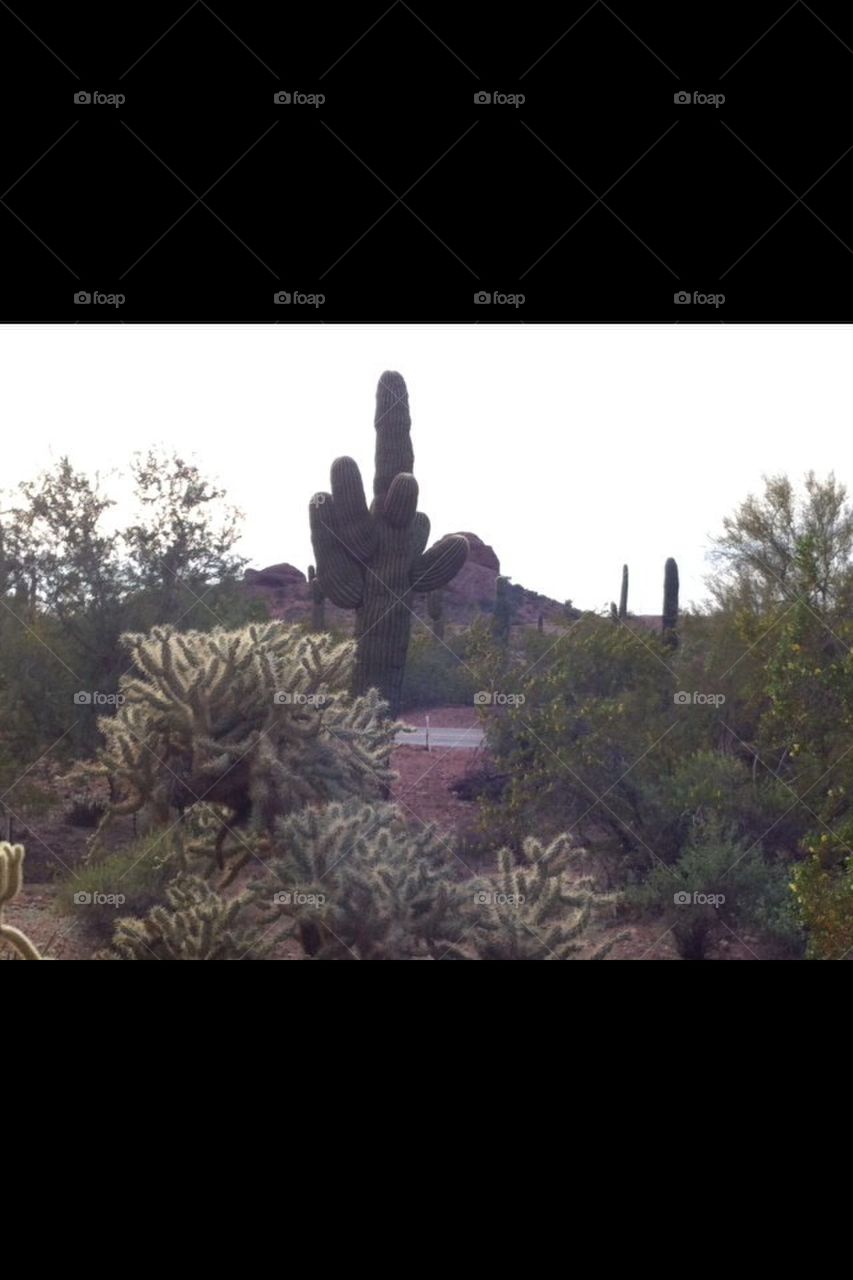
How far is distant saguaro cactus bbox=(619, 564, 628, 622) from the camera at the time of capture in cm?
548

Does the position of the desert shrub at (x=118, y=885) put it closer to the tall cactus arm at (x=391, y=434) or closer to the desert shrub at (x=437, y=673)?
the desert shrub at (x=437, y=673)

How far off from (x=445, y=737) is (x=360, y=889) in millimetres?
808

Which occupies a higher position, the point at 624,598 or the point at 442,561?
the point at 442,561

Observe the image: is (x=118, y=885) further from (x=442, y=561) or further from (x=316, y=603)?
(x=442, y=561)

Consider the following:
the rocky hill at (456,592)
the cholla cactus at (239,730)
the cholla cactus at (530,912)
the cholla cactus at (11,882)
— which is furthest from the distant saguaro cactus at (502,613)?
the cholla cactus at (11,882)

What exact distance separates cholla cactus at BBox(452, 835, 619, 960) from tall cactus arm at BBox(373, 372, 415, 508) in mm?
1786

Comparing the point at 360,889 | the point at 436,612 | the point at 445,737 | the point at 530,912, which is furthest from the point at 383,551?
the point at 530,912

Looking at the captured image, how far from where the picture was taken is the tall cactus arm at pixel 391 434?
5.30 m

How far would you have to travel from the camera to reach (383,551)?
17.9ft

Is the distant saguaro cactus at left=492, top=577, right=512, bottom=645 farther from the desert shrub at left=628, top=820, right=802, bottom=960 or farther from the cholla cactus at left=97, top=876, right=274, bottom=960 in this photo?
the cholla cactus at left=97, top=876, right=274, bottom=960

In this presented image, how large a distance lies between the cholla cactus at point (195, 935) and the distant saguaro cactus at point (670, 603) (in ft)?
7.51

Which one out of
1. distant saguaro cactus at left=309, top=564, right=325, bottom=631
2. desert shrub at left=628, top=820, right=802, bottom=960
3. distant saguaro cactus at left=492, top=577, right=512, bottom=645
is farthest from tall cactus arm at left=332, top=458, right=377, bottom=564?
desert shrub at left=628, top=820, right=802, bottom=960

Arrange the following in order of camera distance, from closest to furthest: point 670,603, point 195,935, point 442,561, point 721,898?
point 195,935 → point 721,898 → point 442,561 → point 670,603
